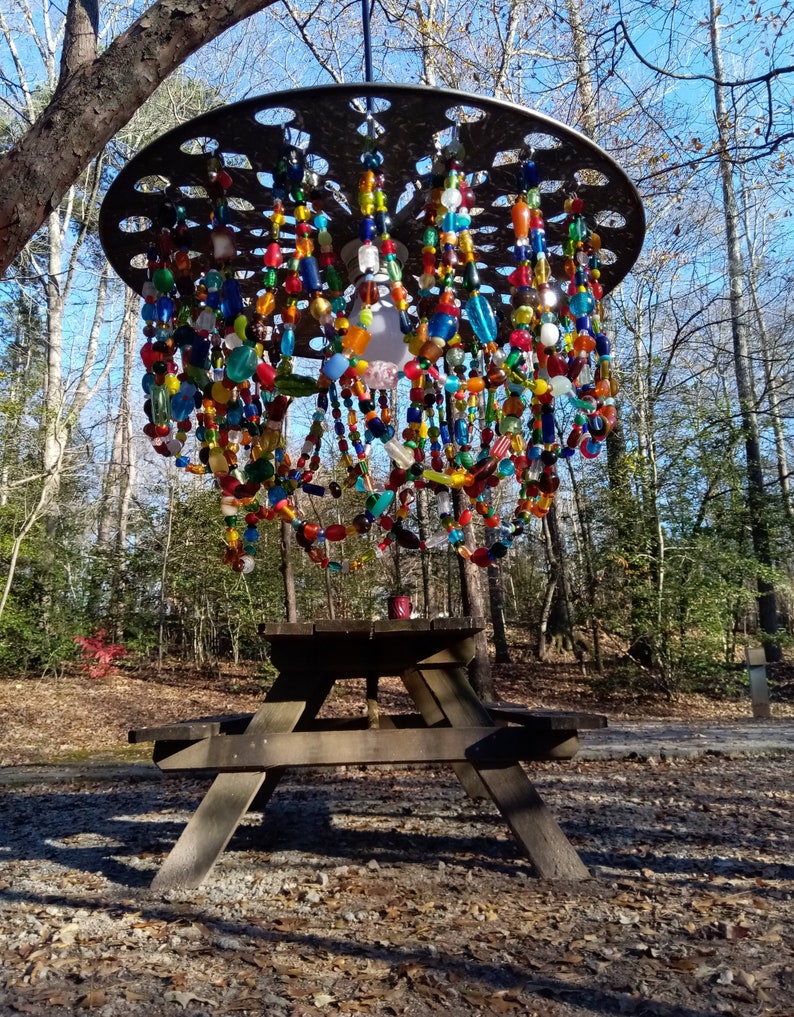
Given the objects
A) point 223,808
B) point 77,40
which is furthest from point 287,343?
point 223,808

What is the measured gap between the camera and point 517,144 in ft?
9.07

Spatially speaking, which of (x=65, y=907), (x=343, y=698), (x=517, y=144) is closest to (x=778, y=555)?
(x=343, y=698)

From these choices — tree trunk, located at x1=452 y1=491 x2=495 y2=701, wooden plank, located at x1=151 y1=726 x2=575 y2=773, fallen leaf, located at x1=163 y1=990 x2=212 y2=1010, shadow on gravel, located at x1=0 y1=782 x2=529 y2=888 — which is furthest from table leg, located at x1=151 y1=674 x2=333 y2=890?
tree trunk, located at x1=452 y1=491 x2=495 y2=701

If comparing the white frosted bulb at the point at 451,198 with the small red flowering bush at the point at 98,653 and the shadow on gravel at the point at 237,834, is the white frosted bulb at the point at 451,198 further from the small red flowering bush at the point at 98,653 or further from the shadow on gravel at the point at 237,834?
the small red flowering bush at the point at 98,653

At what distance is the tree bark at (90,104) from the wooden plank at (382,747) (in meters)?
2.02

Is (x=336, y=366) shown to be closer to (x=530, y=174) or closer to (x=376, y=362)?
(x=376, y=362)

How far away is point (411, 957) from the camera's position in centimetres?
232

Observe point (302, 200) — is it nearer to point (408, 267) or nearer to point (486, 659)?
point (408, 267)

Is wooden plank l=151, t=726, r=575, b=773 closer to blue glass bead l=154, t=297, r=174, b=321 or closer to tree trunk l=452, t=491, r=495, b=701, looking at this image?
blue glass bead l=154, t=297, r=174, b=321

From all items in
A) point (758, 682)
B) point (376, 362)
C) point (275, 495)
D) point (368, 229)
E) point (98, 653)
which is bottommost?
point (758, 682)

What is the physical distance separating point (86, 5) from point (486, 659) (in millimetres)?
7300

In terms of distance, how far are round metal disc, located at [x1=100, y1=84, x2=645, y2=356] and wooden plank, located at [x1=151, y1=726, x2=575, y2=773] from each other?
7.26 feet

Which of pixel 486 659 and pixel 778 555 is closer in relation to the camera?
pixel 486 659

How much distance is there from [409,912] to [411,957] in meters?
0.41
